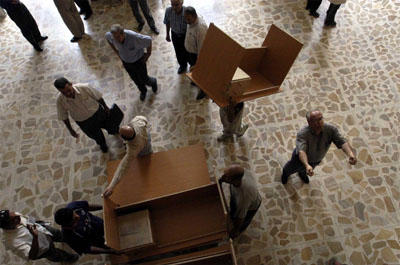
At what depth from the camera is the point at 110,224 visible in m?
2.79

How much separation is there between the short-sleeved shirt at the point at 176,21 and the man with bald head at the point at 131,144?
1.89 meters

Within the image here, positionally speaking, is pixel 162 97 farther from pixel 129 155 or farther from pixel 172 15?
pixel 129 155

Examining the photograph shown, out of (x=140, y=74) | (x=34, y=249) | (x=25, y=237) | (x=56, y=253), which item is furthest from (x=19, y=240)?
(x=140, y=74)

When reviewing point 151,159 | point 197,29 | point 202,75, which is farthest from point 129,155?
point 197,29

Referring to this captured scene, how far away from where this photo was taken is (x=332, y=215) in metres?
3.77

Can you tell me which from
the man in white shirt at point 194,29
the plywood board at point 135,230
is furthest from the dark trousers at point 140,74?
the plywood board at point 135,230

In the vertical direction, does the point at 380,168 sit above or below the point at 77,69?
above

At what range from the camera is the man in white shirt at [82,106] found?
3389mm

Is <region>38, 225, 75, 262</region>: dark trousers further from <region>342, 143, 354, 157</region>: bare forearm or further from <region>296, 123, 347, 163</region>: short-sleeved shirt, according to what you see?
<region>342, 143, 354, 157</region>: bare forearm

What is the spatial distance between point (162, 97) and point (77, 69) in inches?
80.7

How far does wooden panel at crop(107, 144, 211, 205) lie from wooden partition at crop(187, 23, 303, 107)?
0.78 meters

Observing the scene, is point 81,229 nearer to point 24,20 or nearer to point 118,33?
point 118,33

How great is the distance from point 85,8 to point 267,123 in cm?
521

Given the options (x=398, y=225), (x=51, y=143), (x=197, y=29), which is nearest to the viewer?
(x=398, y=225)
